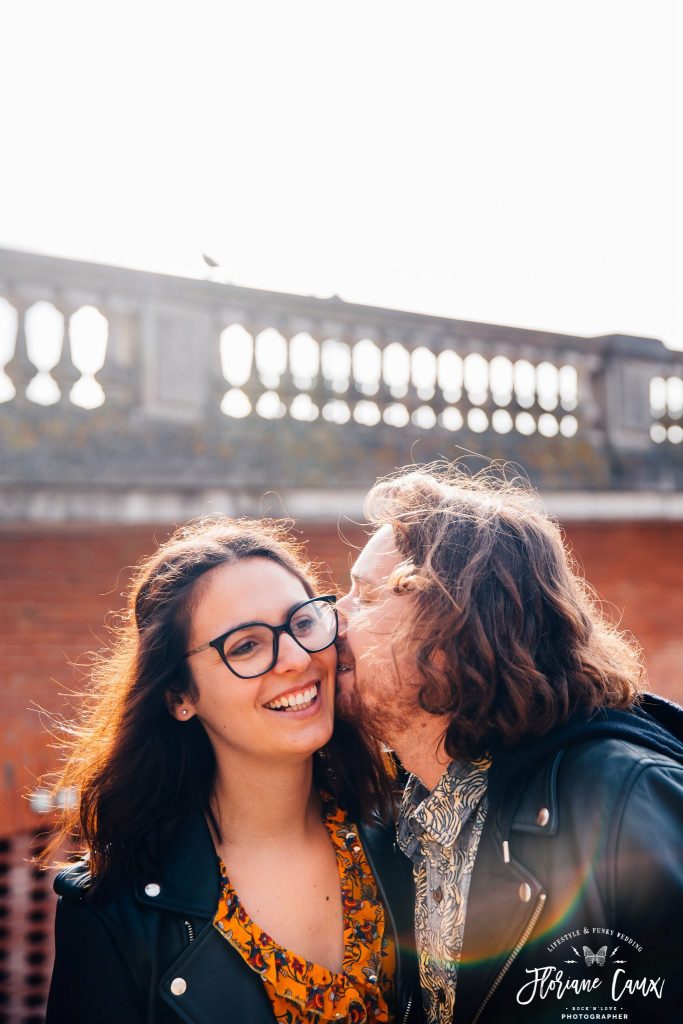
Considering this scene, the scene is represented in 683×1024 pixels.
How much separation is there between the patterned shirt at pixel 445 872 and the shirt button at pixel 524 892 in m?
0.21

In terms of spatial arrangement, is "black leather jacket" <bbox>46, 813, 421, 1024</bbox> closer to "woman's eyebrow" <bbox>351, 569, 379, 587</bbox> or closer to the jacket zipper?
the jacket zipper

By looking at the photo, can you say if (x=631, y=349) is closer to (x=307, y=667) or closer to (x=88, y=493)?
(x=88, y=493)

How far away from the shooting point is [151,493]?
15.5ft

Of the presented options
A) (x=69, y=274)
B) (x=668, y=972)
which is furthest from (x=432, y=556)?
(x=69, y=274)

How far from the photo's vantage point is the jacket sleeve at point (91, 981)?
2.45 m

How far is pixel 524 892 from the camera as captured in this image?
7.13ft

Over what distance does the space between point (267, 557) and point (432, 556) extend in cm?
64

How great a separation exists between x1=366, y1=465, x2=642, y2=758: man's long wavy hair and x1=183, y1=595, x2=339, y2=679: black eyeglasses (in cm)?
34

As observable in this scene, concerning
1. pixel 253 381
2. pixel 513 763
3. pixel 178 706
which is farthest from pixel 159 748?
pixel 253 381

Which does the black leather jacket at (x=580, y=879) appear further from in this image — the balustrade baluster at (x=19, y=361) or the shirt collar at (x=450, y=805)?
the balustrade baluster at (x=19, y=361)

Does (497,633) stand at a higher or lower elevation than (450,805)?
higher

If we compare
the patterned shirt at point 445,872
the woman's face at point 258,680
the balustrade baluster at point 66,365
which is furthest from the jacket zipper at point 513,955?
the balustrade baluster at point 66,365

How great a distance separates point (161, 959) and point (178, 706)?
2.36ft

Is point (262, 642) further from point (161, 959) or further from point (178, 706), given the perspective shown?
point (161, 959)
